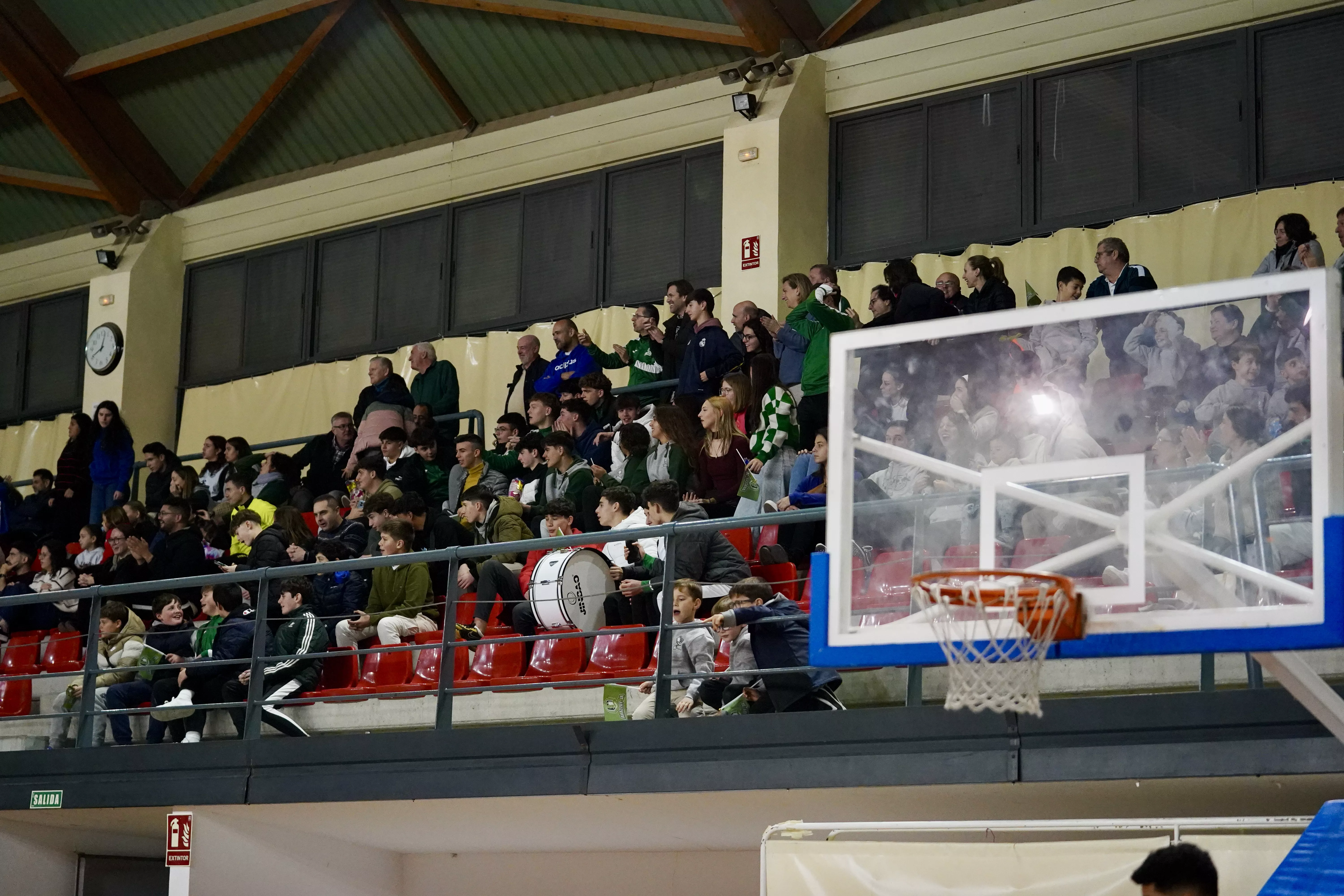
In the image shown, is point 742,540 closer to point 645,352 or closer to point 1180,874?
point 645,352

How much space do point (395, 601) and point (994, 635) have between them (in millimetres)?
5504

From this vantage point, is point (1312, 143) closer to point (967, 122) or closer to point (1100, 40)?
point (1100, 40)

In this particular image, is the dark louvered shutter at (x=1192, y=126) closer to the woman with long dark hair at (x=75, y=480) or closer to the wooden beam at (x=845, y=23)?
the wooden beam at (x=845, y=23)

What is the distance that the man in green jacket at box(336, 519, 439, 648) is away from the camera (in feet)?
32.3

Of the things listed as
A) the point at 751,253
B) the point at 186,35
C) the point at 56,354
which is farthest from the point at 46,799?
the point at 56,354

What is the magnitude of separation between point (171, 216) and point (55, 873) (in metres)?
7.85

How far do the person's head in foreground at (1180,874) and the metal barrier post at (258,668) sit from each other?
5.77 m

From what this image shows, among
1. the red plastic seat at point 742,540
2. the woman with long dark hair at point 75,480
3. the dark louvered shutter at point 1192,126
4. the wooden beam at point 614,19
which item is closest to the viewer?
the red plastic seat at point 742,540

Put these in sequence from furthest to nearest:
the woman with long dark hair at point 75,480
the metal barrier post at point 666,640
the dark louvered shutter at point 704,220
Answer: the woman with long dark hair at point 75,480, the dark louvered shutter at point 704,220, the metal barrier post at point 666,640

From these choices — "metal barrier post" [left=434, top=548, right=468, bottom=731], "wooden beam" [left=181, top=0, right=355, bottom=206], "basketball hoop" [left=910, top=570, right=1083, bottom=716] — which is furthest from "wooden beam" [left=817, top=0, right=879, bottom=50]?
"basketball hoop" [left=910, top=570, right=1083, bottom=716]

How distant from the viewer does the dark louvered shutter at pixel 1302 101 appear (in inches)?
452

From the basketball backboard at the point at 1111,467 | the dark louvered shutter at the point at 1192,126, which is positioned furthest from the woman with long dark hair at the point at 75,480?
the basketball backboard at the point at 1111,467

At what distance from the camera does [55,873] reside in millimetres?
11648

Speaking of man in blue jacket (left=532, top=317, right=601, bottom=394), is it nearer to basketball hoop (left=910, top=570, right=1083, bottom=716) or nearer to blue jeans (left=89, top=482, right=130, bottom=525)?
blue jeans (left=89, top=482, right=130, bottom=525)
